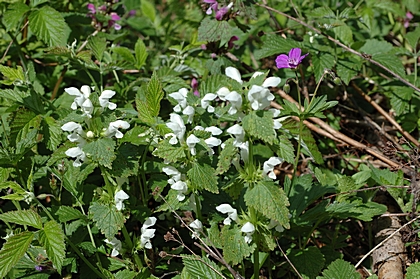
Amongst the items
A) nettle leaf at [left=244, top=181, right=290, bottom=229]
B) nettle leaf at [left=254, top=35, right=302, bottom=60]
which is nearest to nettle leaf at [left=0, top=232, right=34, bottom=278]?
nettle leaf at [left=244, top=181, right=290, bottom=229]

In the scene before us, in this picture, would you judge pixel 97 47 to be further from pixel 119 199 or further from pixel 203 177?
pixel 203 177

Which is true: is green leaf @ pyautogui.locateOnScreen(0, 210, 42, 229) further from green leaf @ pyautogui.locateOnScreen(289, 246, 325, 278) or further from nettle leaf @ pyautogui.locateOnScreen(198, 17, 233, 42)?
nettle leaf @ pyautogui.locateOnScreen(198, 17, 233, 42)

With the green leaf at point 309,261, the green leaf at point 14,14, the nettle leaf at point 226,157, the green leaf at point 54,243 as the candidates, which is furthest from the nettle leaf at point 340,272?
the green leaf at point 14,14

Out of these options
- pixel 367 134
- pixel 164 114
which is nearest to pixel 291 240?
pixel 164 114

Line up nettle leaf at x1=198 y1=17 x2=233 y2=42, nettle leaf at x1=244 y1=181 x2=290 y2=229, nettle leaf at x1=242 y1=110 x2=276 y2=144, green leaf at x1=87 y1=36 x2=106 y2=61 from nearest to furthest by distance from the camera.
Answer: nettle leaf at x1=242 y1=110 x2=276 y2=144, nettle leaf at x1=244 y1=181 x2=290 y2=229, green leaf at x1=87 y1=36 x2=106 y2=61, nettle leaf at x1=198 y1=17 x2=233 y2=42

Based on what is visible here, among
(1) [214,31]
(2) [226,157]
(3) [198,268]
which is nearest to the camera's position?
(2) [226,157]

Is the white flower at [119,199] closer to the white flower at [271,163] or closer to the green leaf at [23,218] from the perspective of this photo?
the green leaf at [23,218]

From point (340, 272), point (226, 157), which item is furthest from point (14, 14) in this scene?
point (340, 272)
